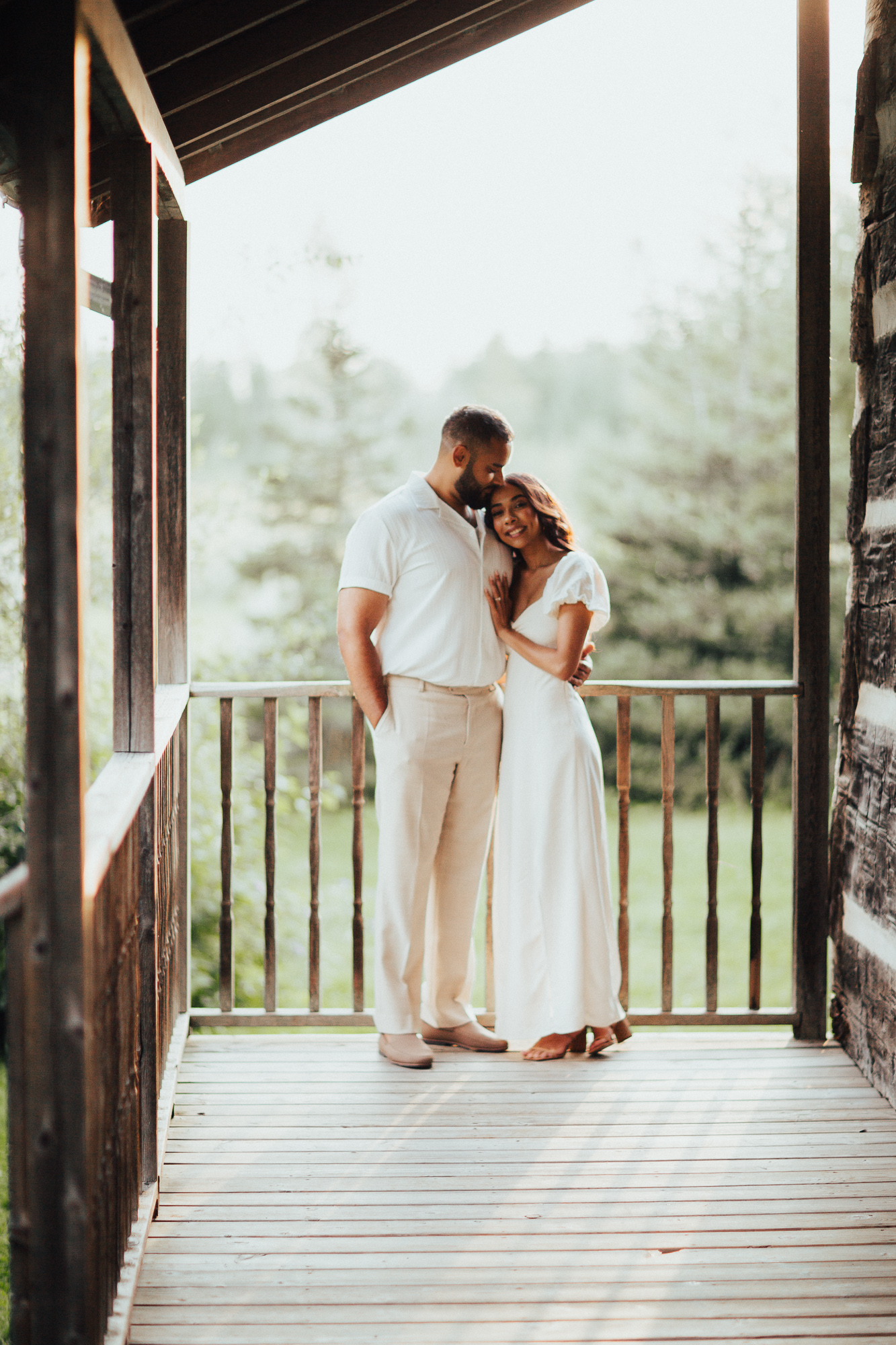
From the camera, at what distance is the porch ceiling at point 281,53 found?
264 centimetres

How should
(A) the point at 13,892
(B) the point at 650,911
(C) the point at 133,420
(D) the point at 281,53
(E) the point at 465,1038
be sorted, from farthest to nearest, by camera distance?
(B) the point at 650,911
(E) the point at 465,1038
(D) the point at 281,53
(C) the point at 133,420
(A) the point at 13,892

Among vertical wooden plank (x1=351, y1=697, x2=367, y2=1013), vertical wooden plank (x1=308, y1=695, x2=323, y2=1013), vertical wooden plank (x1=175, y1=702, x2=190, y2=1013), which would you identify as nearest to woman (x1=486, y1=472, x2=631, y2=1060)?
vertical wooden plank (x1=351, y1=697, x2=367, y2=1013)

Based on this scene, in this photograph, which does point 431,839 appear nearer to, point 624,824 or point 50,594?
point 624,824

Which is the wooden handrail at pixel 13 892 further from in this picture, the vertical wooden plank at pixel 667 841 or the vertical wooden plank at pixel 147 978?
the vertical wooden plank at pixel 667 841

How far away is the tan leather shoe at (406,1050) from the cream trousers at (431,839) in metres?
0.02

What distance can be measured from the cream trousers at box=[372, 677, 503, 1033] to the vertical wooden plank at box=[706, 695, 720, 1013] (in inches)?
26.4

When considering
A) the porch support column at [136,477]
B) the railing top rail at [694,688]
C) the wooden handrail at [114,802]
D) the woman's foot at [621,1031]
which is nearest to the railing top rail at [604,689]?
the railing top rail at [694,688]

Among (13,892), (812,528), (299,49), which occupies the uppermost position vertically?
(299,49)

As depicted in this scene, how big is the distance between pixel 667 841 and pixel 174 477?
184 centimetres

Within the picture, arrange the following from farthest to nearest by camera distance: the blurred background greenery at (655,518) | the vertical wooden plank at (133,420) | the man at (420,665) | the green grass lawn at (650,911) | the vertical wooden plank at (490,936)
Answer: the blurred background greenery at (655,518)
the green grass lawn at (650,911)
the vertical wooden plank at (490,936)
the man at (420,665)
the vertical wooden plank at (133,420)

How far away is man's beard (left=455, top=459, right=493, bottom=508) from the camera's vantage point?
3.27 metres

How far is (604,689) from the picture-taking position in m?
3.55

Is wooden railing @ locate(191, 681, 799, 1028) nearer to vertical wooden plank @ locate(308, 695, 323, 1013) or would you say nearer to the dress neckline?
vertical wooden plank @ locate(308, 695, 323, 1013)

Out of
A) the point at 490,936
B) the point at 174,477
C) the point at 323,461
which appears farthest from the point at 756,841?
the point at 323,461
